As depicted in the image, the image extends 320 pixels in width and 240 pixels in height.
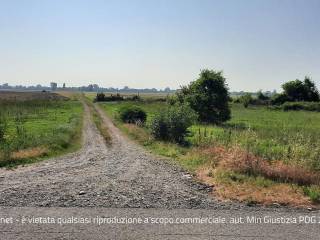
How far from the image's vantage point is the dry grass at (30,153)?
17878 mm

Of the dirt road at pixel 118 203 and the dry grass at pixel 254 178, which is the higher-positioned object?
the dry grass at pixel 254 178

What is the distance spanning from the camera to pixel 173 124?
25.1 metres

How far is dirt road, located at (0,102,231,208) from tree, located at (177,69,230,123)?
1143 inches

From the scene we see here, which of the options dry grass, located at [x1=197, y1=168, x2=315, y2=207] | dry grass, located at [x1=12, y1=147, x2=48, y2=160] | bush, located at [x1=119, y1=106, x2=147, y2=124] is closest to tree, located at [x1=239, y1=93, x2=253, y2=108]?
bush, located at [x1=119, y1=106, x2=147, y2=124]

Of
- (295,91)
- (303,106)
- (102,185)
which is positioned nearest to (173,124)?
(102,185)

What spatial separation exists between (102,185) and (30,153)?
7649 millimetres

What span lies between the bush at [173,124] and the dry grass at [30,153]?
7.95 m

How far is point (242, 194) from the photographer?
1138 centimetres

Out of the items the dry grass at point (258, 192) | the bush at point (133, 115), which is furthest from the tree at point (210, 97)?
the dry grass at point (258, 192)

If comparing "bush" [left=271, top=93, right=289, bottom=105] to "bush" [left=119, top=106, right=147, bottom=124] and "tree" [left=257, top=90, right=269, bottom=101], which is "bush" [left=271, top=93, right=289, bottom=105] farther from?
"bush" [left=119, top=106, right=147, bottom=124]

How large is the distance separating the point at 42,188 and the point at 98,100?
98585 mm

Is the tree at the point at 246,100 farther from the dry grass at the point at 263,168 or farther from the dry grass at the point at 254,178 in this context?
the dry grass at the point at 254,178

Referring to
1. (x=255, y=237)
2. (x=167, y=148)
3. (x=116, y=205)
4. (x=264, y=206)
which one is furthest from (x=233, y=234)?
(x=167, y=148)

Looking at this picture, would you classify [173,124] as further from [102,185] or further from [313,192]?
[313,192]
